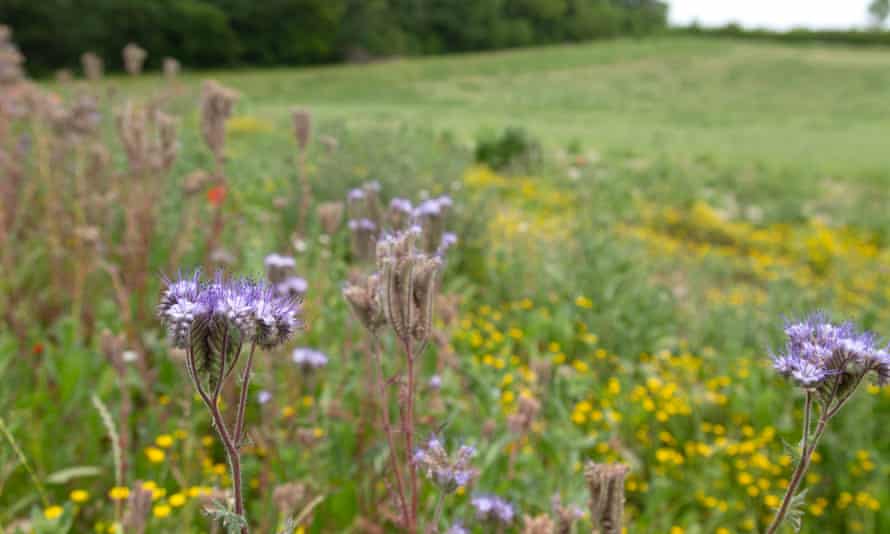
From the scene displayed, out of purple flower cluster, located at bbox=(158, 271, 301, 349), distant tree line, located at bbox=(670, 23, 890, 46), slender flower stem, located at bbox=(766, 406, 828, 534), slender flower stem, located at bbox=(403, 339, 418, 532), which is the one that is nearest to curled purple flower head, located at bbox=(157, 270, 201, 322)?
purple flower cluster, located at bbox=(158, 271, 301, 349)

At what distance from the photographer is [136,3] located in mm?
26875

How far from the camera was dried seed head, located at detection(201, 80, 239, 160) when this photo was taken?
281cm

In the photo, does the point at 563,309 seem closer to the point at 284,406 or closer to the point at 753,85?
the point at 284,406

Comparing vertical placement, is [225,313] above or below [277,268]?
above

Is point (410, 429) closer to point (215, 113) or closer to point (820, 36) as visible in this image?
point (215, 113)

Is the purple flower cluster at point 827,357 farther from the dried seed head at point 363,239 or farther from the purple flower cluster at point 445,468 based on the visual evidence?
the dried seed head at point 363,239

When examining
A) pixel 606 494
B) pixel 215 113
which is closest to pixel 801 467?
pixel 606 494

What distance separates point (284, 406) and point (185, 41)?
2826cm

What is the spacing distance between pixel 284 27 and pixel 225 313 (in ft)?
108

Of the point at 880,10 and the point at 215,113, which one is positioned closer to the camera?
the point at 215,113

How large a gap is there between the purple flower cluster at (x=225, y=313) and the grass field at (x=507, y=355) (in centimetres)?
19

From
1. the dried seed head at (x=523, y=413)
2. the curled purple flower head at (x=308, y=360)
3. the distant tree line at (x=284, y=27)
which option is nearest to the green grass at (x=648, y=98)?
the distant tree line at (x=284, y=27)

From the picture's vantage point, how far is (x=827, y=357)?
1.08 m

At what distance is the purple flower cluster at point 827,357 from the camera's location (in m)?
1.08
